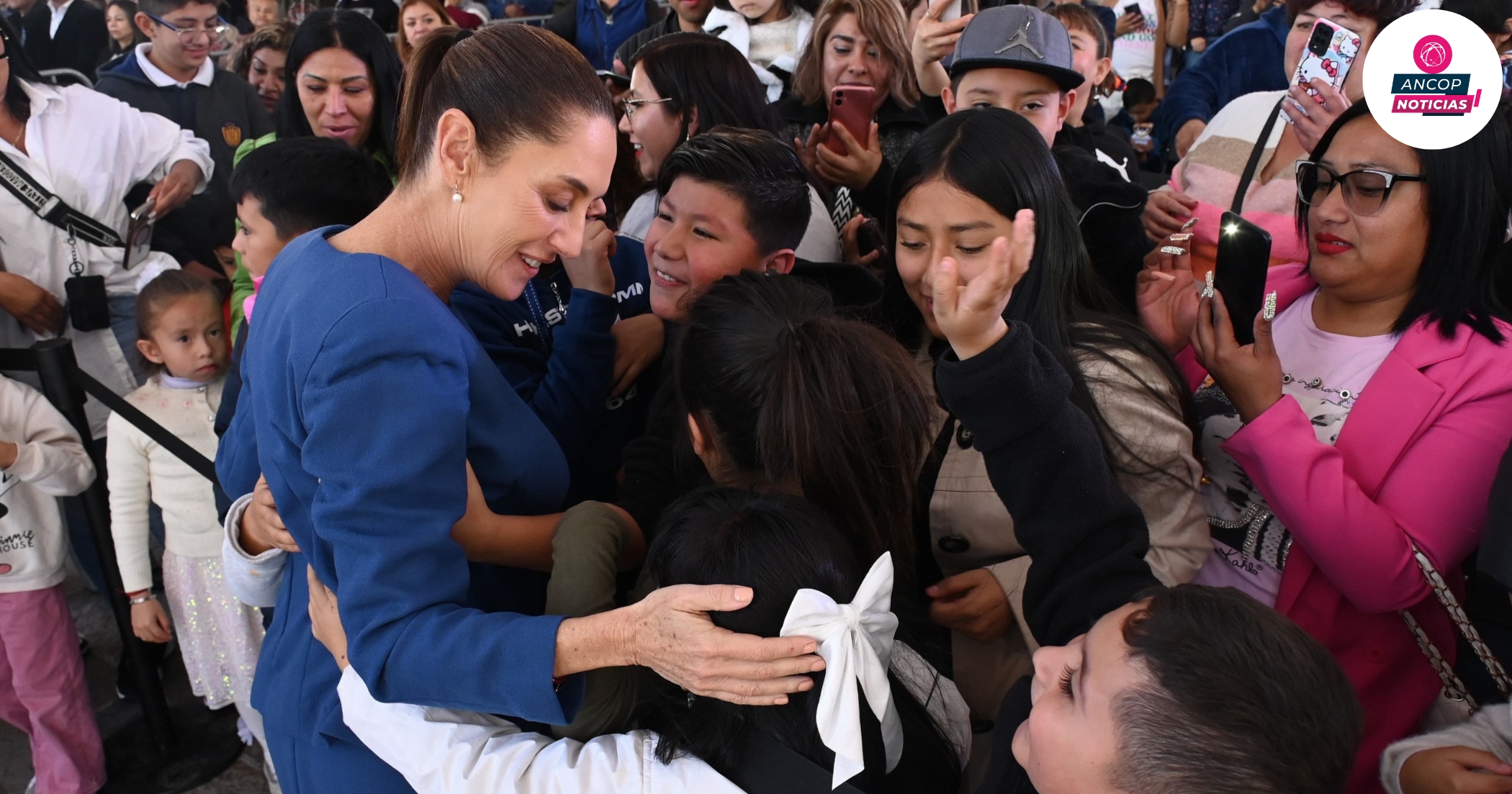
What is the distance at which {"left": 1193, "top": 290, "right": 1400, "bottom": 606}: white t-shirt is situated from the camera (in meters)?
1.58

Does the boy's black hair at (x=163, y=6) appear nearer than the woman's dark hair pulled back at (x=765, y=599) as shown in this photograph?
No

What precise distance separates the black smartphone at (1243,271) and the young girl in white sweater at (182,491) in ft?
7.47

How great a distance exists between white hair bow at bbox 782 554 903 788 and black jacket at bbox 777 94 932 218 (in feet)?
4.23

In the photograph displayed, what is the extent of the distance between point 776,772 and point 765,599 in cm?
21

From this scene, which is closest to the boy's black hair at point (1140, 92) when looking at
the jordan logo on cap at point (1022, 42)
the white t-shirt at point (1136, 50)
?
the white t-shirt at point (1136, 50)

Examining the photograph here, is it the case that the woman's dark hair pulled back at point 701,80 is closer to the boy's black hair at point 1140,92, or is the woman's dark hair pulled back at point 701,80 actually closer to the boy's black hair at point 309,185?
the boy's black hair at point 309,185

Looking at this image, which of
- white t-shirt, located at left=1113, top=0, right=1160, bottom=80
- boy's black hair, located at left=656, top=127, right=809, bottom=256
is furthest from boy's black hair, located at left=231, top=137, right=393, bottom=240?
white t-shirt, located at left=1113, top=0, right=1160, bottom=80

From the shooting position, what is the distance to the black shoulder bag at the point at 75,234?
2.65 metres

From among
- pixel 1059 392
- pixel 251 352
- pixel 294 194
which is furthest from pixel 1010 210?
pixel 294 194

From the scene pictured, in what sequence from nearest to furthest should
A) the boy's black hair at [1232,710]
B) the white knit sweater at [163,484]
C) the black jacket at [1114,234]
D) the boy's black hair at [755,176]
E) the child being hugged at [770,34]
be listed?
the boy's black hair at [1232,710] < the boy's black hair at [755,176] < the black jacket at [1114,234] < the white knit sweater at [163,484] < the child being hugged at [770,34]

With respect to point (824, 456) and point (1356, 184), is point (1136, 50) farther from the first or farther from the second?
point (824, 456)

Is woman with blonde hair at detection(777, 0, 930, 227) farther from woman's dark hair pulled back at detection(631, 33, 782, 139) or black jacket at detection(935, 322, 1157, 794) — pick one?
black jacket at detection(935, 322, 1157, 794)

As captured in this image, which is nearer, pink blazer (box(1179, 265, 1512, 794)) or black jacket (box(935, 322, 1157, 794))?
black jacket (box(935, 322, 1157, 794))

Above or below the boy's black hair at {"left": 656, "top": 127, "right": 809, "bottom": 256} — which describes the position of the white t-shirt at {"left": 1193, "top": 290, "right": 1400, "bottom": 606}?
below
